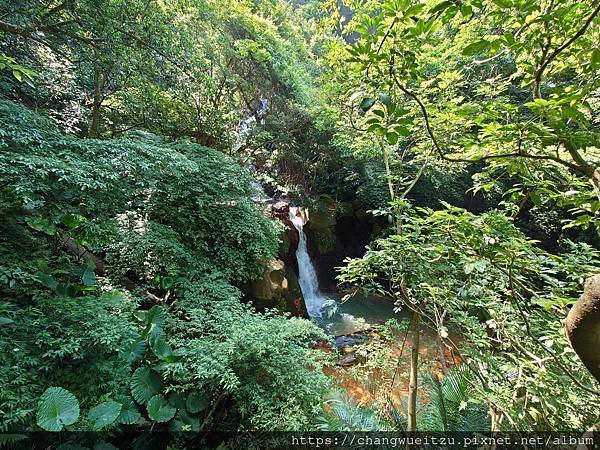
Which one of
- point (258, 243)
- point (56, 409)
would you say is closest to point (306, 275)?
point (258, 243)

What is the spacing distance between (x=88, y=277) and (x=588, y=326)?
133 inches

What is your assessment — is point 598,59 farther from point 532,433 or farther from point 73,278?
point 73,278

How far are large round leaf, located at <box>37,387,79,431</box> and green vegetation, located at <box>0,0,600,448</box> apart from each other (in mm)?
11

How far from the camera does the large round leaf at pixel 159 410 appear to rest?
212cm

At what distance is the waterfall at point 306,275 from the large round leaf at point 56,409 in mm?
6526

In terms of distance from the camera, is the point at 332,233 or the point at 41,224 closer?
the point at 41,224

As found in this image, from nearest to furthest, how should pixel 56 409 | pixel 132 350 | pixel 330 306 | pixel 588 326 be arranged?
1. pixel 588 326
2. pixel 56 409
3. pixel 132 350
4. pixel 330 306

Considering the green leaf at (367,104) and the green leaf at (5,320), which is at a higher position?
the green leaf at (367,104)

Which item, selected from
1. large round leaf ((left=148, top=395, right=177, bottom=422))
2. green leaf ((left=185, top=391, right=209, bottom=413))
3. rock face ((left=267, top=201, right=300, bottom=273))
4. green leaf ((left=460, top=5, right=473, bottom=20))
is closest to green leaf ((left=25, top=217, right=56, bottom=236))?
large round leaf ((left=148, top=395, right=177, bottom=422))

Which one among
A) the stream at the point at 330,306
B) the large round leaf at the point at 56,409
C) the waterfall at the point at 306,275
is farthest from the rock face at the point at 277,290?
the large round leaf at the point at 56,409

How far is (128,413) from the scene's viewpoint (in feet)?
6.70

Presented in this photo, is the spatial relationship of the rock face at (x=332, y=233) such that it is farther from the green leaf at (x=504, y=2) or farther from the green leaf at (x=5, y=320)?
the green leaf at (x=504, y=2)

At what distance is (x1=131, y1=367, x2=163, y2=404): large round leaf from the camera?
85.7 inches

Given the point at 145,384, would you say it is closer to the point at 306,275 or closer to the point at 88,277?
the point at 88,277
